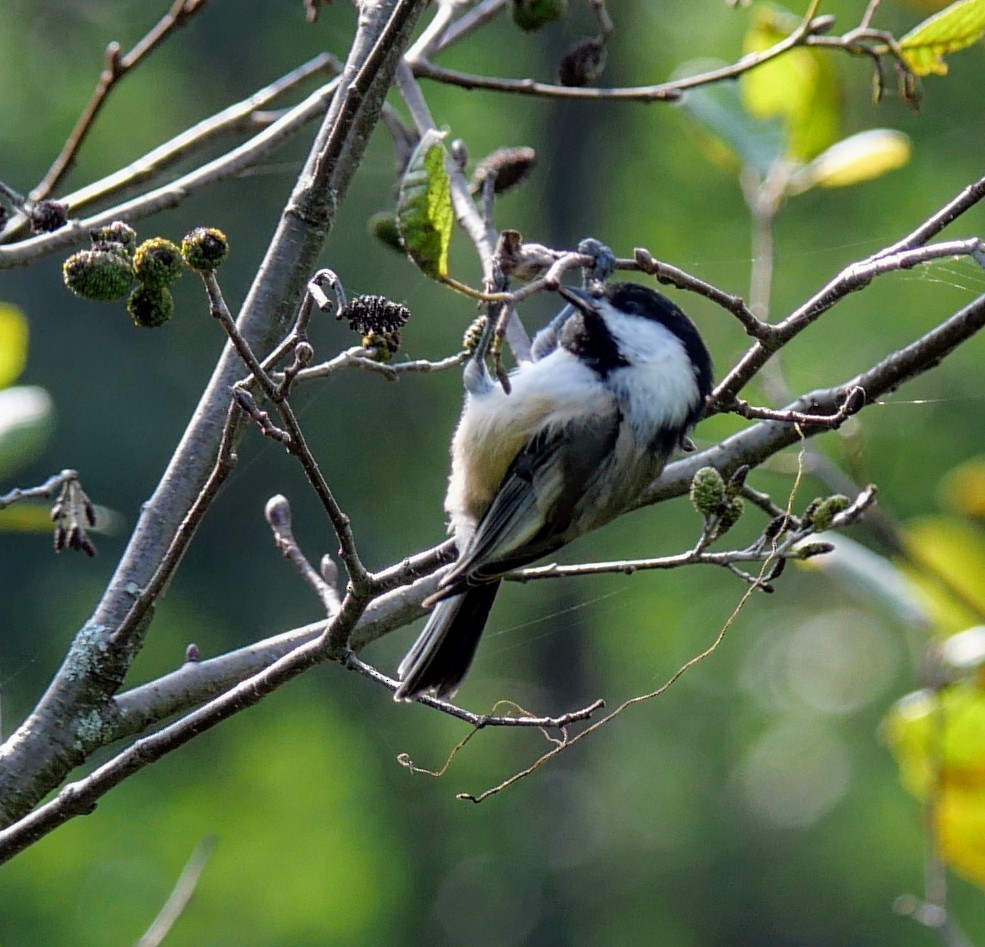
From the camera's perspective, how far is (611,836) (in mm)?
11562

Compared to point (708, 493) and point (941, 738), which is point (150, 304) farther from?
point (941, 738)

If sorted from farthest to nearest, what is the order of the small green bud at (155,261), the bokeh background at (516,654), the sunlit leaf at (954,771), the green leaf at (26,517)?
the bokeh background at (516,654), the sunlit leaf at (954,771), the green leaf at (26,517), the small green bud at (155,261)

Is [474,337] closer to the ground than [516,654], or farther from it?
farther from it

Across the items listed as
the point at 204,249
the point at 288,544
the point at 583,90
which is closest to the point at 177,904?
the point at 288,544

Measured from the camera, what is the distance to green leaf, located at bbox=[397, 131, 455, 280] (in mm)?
1181

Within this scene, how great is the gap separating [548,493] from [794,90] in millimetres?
1048

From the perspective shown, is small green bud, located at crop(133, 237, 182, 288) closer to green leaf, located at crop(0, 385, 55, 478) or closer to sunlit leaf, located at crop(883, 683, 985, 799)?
green leaf, located at crop(0, 385, 55, 478)

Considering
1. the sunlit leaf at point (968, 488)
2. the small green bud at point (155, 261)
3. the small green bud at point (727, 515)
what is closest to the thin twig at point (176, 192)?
the small green bud at point (155, 261)

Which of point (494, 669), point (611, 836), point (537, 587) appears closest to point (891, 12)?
point (537, 587)

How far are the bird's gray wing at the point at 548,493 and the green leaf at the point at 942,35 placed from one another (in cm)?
71

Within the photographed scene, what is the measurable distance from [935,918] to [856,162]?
137cm

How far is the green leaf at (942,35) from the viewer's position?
174 centimetres

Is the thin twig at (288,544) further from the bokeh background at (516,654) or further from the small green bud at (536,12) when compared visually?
the bokeh background at (516,654)

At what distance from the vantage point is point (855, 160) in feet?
7.94
